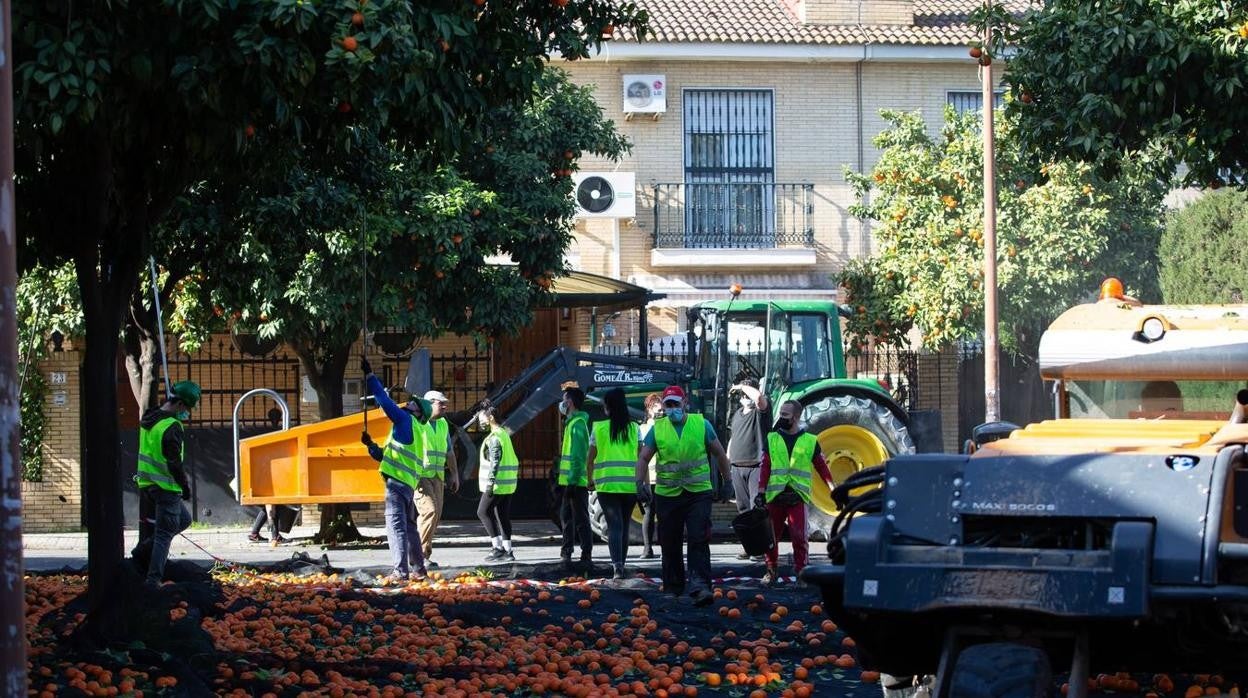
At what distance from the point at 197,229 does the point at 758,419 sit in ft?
20.8

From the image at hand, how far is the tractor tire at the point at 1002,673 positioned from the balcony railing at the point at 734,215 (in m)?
19.8

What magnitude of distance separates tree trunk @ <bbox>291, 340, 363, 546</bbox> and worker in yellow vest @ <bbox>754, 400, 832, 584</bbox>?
21.5 feet

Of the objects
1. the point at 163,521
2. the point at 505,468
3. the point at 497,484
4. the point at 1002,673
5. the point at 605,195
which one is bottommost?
the point at 1002,673

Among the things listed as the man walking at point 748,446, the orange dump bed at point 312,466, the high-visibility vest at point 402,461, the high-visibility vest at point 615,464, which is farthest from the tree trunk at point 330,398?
the high-visibility vest at point 615,464

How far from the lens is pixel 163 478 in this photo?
42.8 feet

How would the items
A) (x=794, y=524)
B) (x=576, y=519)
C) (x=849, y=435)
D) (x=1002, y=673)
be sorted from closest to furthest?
(x=1002, y=673) → (x=794, y=524) → (x=576, y=519) → (x=849, y=435)

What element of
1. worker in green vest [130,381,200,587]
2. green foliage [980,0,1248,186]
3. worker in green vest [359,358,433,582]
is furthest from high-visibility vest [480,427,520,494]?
green foliage [980,0,1248,186]

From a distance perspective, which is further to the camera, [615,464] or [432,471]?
[432,471]

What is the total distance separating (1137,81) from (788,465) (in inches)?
172

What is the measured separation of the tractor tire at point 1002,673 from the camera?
20.1 ft

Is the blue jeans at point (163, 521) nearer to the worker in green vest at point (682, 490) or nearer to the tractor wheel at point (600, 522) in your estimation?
the worker in green vest at point (682, 490)

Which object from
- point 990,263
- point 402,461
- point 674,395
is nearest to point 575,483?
point 402,461

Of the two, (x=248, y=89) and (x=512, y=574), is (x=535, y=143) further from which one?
(x=248, y=89)

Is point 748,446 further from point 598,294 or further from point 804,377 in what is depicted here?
point 598,294
